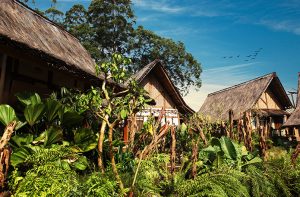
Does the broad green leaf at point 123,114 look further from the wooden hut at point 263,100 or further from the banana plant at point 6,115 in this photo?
the wooden hut at point 263,100

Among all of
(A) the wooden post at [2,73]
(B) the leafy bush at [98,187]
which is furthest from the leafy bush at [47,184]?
(A) the wooden post at [2,73]

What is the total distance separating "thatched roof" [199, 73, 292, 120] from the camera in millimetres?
19938

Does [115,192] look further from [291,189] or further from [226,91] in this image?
[226,91]

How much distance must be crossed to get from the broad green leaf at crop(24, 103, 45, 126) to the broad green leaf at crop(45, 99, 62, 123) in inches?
5.7

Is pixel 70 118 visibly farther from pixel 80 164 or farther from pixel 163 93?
pixel 163 93

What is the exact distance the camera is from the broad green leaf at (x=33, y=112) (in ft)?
16.8

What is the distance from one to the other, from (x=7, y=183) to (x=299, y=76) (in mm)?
21860

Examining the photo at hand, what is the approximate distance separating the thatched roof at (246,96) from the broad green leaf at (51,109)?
47.9 ft

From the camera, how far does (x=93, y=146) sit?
18.6 feet

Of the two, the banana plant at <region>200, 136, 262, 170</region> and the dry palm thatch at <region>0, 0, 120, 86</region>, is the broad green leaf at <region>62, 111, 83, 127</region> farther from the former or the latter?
the banana plant at <region>200, 136, 262, 170</region>

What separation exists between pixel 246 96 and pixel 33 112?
60.3 ft

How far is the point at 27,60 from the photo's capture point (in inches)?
230

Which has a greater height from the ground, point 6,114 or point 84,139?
point 6,114

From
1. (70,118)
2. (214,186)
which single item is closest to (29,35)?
(70,118)
